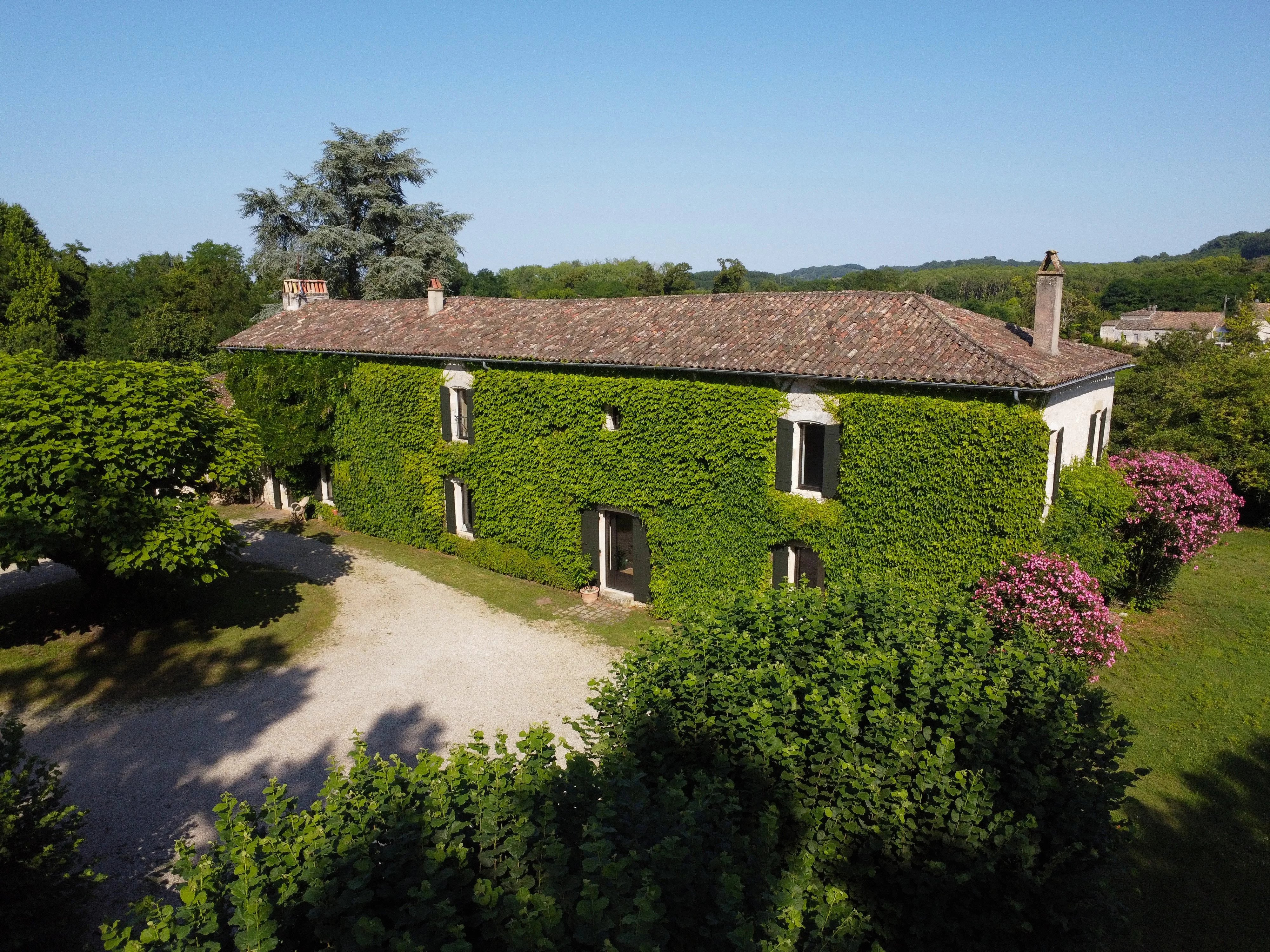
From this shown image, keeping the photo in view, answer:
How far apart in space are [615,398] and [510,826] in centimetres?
1432

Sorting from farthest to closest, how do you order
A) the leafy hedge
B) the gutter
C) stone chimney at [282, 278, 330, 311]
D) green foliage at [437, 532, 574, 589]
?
stone chimney at [282, 278, 330, 311], green foliage at [437, 532, 574, 589], the gutter, the leafy hedge

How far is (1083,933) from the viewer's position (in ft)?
24.0

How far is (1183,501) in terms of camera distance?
696 inches

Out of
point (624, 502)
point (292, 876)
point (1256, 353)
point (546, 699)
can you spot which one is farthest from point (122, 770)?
point (1256, 353)

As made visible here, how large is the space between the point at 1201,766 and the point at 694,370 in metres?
11.9

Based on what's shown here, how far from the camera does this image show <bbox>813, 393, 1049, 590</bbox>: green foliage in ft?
48.3

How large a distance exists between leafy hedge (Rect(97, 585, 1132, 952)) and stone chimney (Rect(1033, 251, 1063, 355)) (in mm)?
9529

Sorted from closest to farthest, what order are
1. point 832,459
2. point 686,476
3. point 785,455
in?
point 832,459 < point 785,455 < point 686,476

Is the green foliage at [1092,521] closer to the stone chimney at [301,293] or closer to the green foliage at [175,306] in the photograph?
the stone chimney at [301,293]

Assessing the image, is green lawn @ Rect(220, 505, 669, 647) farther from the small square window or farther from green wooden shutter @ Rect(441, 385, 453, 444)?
green wooden shutter @ Rect(441, 385, 453, 444)

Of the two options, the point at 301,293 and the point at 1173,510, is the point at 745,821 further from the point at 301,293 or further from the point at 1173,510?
the point at 301,293

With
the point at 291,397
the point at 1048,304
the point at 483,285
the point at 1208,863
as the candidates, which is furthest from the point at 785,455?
the point at 483,285

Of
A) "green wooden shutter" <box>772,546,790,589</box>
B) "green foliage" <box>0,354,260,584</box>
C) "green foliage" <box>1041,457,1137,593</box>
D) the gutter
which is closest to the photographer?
the gutter

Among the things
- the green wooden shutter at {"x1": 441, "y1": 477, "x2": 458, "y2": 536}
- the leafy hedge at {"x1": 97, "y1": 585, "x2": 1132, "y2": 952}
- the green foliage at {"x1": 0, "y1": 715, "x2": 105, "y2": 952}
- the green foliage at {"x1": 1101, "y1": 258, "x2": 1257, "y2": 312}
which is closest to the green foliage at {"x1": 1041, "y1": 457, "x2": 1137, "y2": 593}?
the leafy hedge at {"x1": 97, "y1": 585, "x2": 1132, "y2": 952}
